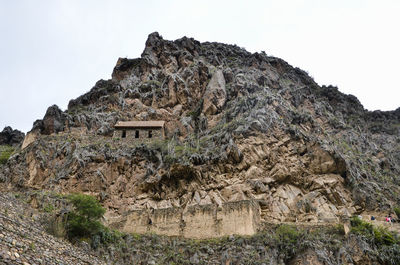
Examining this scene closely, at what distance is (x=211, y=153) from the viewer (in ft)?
107

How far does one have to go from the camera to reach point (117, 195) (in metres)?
32.1

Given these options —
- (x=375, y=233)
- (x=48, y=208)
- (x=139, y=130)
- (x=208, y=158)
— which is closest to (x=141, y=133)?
(x=139, y=130)

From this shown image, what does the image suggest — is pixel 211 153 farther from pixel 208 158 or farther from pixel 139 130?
pixel 139 130

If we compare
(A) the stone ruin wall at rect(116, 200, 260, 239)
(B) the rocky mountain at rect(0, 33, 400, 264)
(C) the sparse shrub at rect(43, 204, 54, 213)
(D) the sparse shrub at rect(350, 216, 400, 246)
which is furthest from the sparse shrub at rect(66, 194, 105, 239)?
(D) the sparse shrub at rect(350, 216, 400, 246)

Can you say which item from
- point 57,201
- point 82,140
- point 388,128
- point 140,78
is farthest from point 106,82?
point 388,128

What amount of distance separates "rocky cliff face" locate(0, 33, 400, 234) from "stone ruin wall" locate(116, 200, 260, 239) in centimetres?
199

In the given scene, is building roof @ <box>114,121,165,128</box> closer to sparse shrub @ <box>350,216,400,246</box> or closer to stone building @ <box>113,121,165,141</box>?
stone building @ <box>113,121,165,141</box>

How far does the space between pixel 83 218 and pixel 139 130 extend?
2089 cm

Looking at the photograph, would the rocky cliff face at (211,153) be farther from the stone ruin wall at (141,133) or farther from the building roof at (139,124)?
the building roof at (139,124)

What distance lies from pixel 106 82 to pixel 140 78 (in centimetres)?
483

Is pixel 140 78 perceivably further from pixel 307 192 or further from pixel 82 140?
pixel 307 192

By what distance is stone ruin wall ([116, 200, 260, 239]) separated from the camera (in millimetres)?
24062

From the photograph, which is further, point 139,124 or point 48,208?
point 139,124

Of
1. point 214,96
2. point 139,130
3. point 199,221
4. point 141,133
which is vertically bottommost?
point 199,221
